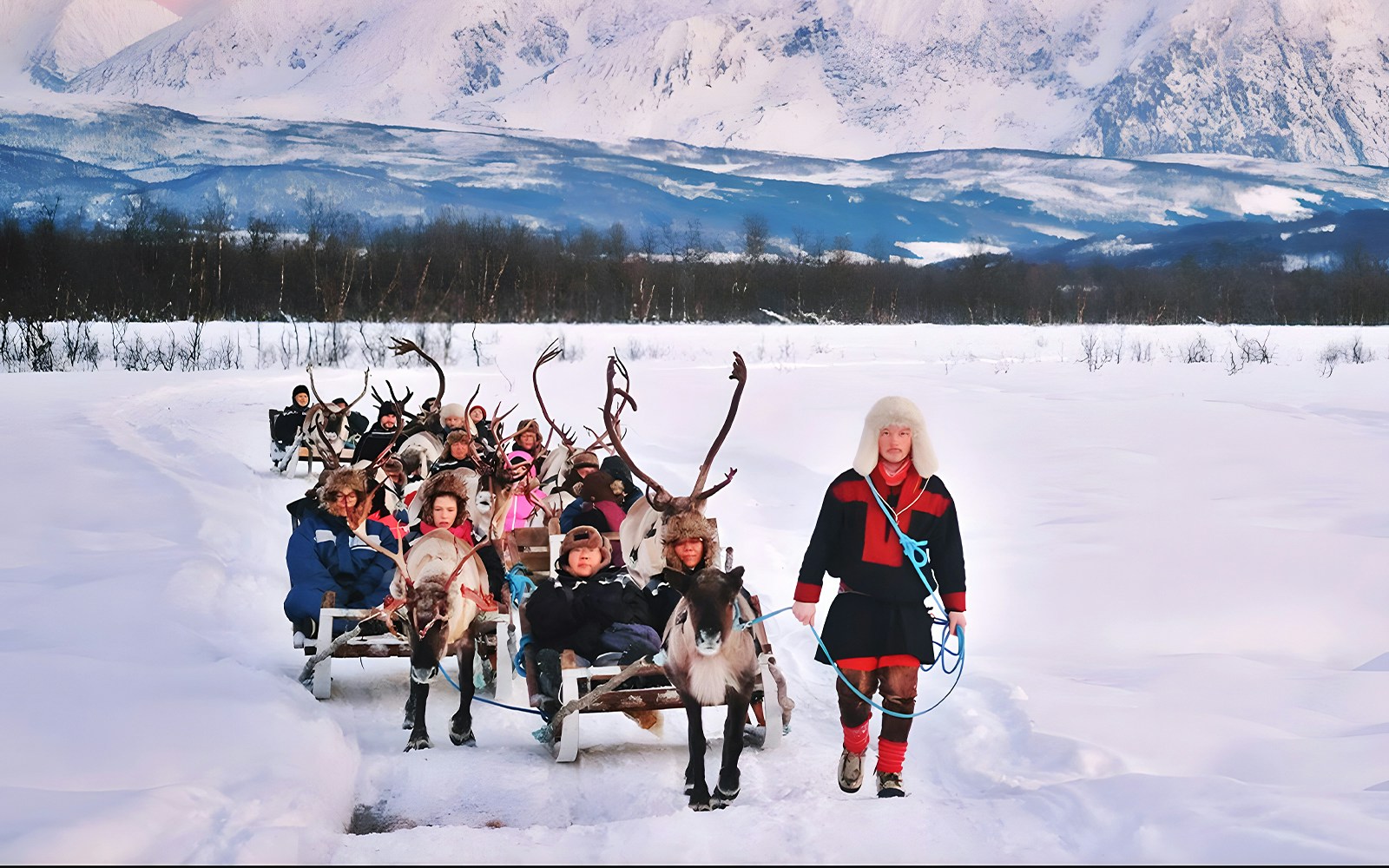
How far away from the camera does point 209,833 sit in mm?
4430

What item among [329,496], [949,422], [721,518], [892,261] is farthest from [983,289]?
[329,496]

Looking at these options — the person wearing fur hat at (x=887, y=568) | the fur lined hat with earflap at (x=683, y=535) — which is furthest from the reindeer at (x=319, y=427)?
the person wearing fur hat at (x=887, y=568)

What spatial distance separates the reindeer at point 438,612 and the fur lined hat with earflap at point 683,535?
1.06 metres

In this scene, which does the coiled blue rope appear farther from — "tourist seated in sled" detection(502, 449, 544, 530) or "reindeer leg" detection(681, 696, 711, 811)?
"tourist seated in sled" detection(502, 449, 544, 530)

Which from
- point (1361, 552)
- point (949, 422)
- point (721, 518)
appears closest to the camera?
point (1361, 552)

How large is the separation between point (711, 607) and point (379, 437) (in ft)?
27.2

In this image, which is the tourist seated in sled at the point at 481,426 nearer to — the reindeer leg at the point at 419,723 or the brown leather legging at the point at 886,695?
the reindeer leg at the point at 419,723

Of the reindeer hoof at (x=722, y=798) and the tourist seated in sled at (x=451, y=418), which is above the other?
the tourist seated in sled at (x=451, y=418)

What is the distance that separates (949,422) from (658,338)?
83.6ft

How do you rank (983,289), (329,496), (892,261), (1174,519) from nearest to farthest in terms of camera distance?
(329,496) < (1174,519) < (983,289) < (892,261)

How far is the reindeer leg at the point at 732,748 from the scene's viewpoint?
5.18m

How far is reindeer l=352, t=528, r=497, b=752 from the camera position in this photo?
5.93 m

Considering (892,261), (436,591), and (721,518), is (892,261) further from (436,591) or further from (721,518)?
(436,591)

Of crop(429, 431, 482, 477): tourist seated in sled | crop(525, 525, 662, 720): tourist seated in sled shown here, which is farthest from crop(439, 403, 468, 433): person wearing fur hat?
crop(525, 525, 662, 720): tourist seated in sled
